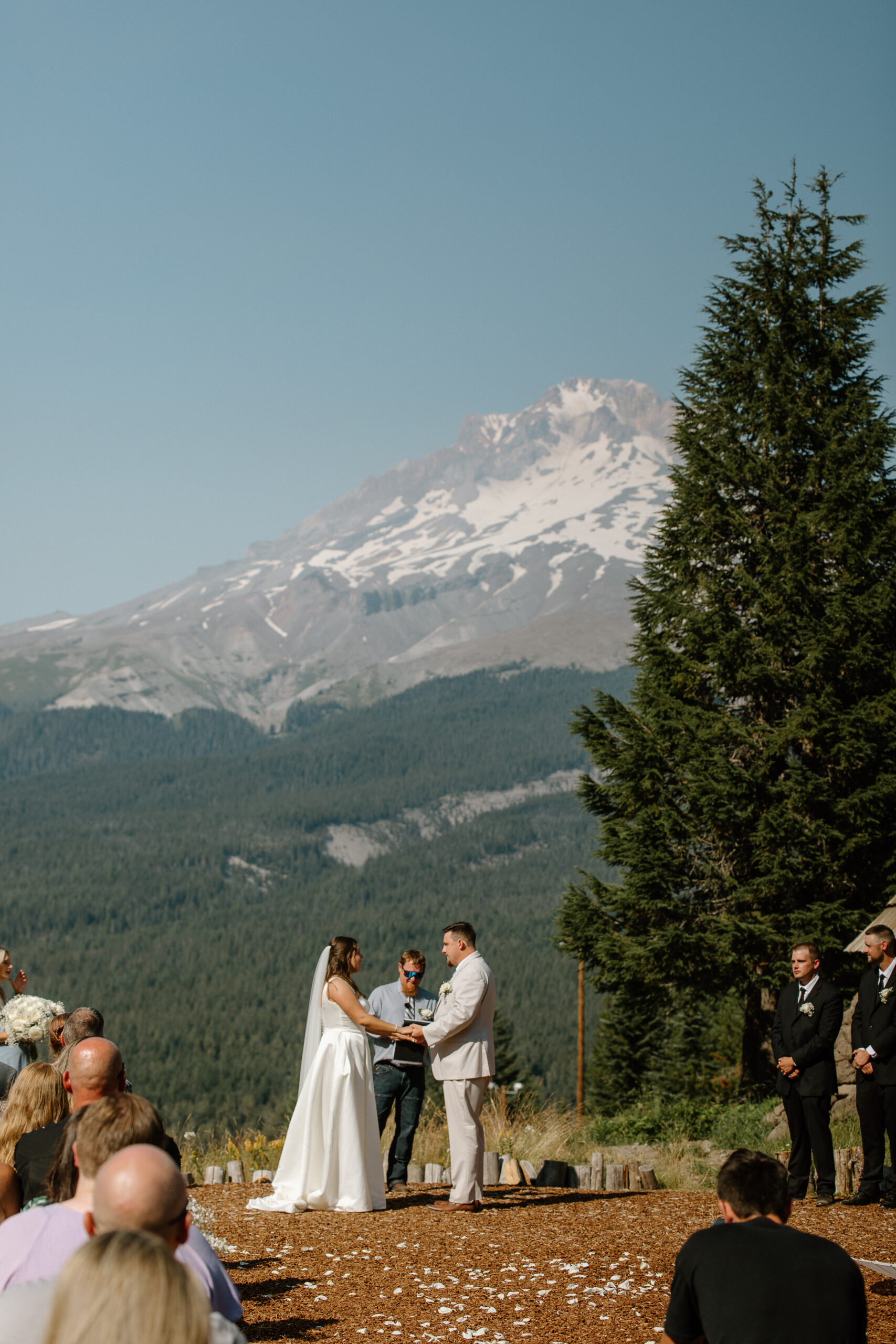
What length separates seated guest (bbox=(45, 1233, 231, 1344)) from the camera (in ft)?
6.24

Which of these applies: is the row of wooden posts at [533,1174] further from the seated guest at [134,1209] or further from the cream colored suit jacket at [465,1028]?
the seated guest at [134,1209]

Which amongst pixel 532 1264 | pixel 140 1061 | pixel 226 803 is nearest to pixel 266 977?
pixel 140 1061

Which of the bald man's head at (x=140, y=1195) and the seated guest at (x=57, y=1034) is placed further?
the seated guest at (x=57, y=1034)

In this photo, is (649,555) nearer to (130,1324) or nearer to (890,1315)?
(890,1315)

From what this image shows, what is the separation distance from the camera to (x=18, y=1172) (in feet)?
15.2

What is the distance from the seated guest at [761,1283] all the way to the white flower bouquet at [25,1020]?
458 cm

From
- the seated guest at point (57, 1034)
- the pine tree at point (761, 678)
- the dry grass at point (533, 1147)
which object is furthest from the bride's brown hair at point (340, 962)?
the pine tree at point (761, 678)

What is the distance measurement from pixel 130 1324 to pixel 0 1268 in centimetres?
117

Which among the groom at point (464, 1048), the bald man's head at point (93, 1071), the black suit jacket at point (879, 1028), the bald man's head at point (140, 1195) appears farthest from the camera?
the groom at point (464, 1048)

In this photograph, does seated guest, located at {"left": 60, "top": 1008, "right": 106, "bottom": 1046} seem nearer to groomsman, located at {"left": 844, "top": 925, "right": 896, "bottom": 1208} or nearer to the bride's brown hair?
the bride's brown hair

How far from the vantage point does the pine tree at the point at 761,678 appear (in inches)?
591

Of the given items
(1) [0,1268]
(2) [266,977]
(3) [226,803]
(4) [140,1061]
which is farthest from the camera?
(3) [226,803]

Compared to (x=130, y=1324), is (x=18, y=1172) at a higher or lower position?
lower

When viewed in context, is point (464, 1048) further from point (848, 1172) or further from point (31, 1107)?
point (31, 1107)
